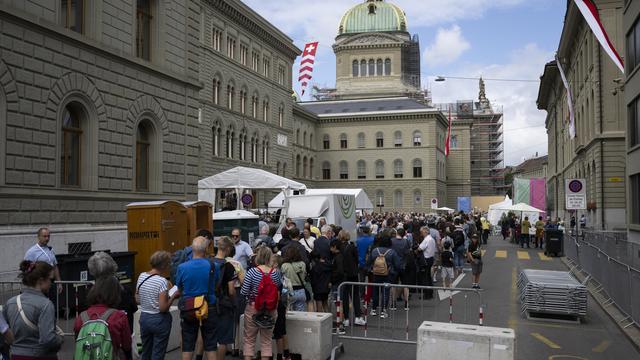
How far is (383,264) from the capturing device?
12883 millimetres

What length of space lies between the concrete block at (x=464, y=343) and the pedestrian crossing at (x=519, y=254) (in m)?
21.9

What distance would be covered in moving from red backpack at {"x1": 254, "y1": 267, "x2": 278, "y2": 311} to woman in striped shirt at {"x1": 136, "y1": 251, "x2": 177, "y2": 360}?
1.27 m

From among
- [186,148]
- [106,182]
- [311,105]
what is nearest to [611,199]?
[186,148]

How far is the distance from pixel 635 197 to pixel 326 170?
2586 inches

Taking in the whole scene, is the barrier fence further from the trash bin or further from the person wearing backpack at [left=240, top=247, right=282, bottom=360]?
the person wearing backpack at [left=240, top=247, right=282, bottom=360]

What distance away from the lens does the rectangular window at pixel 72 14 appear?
19344 millimetres

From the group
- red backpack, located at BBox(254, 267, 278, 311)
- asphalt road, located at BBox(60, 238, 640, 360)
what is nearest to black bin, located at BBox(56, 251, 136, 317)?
asphalt road, located at BBox(60, 238, 640, 360)

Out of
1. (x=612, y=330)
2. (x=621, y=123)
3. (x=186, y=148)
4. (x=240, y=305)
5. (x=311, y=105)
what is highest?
(x=311, y=105)

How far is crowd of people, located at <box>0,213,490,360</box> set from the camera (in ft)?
17.7

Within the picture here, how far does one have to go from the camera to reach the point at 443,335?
8273mm

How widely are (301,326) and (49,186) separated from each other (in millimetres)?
11742

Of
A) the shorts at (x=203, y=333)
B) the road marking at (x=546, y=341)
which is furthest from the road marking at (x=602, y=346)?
the shorts at (x=203, y=333)

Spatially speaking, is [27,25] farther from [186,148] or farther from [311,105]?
[311,105]

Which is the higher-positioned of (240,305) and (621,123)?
(621,123)
